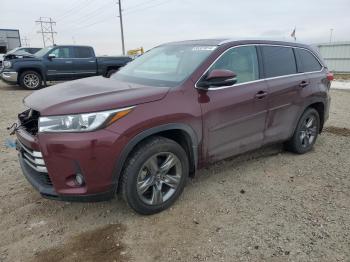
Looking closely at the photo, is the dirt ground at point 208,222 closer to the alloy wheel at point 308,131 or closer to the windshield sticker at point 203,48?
the alloy wheel at point 308,131

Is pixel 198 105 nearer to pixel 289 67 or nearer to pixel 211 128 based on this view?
pixel 211 128

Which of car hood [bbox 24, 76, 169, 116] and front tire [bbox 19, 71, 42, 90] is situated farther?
front tire [bbox 19, 71, 42, 90]

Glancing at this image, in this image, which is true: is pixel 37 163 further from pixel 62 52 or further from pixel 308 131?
pixel 62 52

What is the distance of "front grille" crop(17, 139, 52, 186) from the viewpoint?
2838mm

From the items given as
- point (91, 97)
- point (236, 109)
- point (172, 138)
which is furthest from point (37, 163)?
point (236, 109)

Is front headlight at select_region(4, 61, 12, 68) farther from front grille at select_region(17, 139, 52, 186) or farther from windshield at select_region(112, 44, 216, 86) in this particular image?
front grille at select_region(17, 139, 52, 186)

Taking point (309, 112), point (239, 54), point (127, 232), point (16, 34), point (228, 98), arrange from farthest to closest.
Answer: point (16, 34), point (309, 112), point (239, 54), point (228, 98), point (127, 232)

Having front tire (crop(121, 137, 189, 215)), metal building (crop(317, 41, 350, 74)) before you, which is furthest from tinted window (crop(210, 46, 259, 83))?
metal building (crop(317, 41, 350, 74))

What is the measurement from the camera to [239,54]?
3.87m

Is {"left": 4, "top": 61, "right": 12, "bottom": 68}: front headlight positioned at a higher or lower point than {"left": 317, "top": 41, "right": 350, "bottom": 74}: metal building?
higher

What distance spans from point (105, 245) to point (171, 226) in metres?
0.64

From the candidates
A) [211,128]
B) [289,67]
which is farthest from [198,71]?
[289,67]

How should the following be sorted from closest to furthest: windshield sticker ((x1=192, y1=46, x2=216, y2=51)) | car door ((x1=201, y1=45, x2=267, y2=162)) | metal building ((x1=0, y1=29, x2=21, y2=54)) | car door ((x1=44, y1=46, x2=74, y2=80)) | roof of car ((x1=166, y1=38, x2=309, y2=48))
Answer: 1. car door ((x1=201, y1=45, x2=267, y2=162))
2. windshield sticker ((x1=192, y1=46, x2=216, y2=51))
3. roof of car ((x1=166, y1=38, x2=309, y2=48))
4. car door ((x1=44, y1=46, x2=74, y2=80))
5. metal building ((x1=0, y1=29, x2=21, y2=54))

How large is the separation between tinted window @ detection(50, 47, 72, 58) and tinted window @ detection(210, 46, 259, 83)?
10.8m
